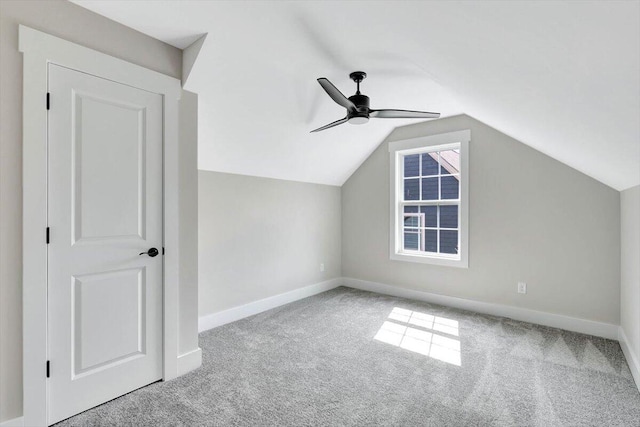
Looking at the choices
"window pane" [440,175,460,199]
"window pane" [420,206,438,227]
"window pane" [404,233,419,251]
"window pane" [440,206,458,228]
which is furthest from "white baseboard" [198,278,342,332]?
"window pane" [440,175,460,199]

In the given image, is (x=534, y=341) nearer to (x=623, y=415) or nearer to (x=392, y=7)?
(x=623, y=415)

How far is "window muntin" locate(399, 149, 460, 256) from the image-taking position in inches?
165

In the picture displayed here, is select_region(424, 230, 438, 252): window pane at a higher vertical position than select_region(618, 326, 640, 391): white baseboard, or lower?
higher

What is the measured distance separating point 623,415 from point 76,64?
402 centimetres

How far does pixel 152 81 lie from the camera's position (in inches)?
86.5

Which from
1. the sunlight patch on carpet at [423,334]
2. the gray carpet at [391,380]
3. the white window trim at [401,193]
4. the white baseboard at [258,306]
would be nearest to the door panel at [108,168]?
the gray carpet at [391,380]

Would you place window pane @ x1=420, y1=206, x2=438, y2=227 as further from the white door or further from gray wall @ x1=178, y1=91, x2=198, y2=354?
the white door

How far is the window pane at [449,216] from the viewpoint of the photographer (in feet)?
13.7

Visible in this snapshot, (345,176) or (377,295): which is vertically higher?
(345,176)

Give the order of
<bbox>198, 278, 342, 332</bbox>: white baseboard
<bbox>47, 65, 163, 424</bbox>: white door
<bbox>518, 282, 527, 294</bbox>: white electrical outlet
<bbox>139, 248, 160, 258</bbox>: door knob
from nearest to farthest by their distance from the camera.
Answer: <bbox>47, 65, 163, 424</bbox>: white door < <bbox>139, 248, 160, 258</bbox>: door knob < <bbox>198, 278, 342, 332</bbox>: white baseboard < <bbox>518, 282, 527, 294</bbox>: white electrical outlet

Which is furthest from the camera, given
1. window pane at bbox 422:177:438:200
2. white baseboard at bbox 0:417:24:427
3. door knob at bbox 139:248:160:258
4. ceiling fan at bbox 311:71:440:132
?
window pane at bbox 422:177:438:200

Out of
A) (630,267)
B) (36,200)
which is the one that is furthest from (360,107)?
(630,267)

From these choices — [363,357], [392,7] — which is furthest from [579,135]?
[363,357]

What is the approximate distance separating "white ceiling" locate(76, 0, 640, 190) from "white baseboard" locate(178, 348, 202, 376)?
5.93 feet
